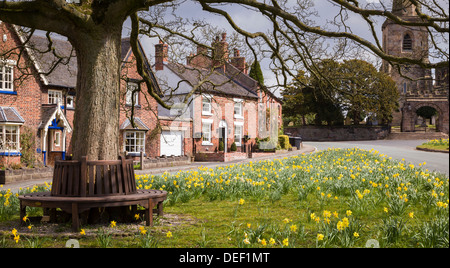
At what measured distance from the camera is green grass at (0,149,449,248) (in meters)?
4.96

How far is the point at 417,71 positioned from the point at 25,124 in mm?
70352

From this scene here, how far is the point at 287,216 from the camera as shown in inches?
273

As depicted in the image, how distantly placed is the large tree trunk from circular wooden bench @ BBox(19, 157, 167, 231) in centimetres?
29

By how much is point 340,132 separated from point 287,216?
59.3 m

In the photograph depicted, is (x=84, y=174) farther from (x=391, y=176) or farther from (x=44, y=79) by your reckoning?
(x=44, y=79)

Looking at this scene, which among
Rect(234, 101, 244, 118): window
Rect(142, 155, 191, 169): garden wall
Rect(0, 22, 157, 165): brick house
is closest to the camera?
Rect(0, 22, 157, 165): brick house

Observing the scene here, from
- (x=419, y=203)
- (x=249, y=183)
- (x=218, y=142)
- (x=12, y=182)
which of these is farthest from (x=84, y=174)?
(x=218, y=142)

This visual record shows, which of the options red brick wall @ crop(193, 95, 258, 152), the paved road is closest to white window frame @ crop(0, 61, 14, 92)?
red brick wall @ crop(193, 95, 258, 152)

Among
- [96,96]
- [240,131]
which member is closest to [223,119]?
[240,131]

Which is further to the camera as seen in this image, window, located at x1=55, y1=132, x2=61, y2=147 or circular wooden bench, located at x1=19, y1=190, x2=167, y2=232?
window, located at x1=55, y1=132, x2=61, y2=147

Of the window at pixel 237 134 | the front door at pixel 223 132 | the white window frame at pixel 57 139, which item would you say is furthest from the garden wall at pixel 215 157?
the white window frame at pixel 57 139

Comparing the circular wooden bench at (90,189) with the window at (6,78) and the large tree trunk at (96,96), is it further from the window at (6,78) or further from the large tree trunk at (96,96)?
the window at (6,78)

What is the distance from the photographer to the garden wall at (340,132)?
62281 mm

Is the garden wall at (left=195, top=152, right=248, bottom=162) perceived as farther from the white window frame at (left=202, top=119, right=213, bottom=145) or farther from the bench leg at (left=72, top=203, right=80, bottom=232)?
the bench leg at (left=72, top=203, right=80, bottom=232)
